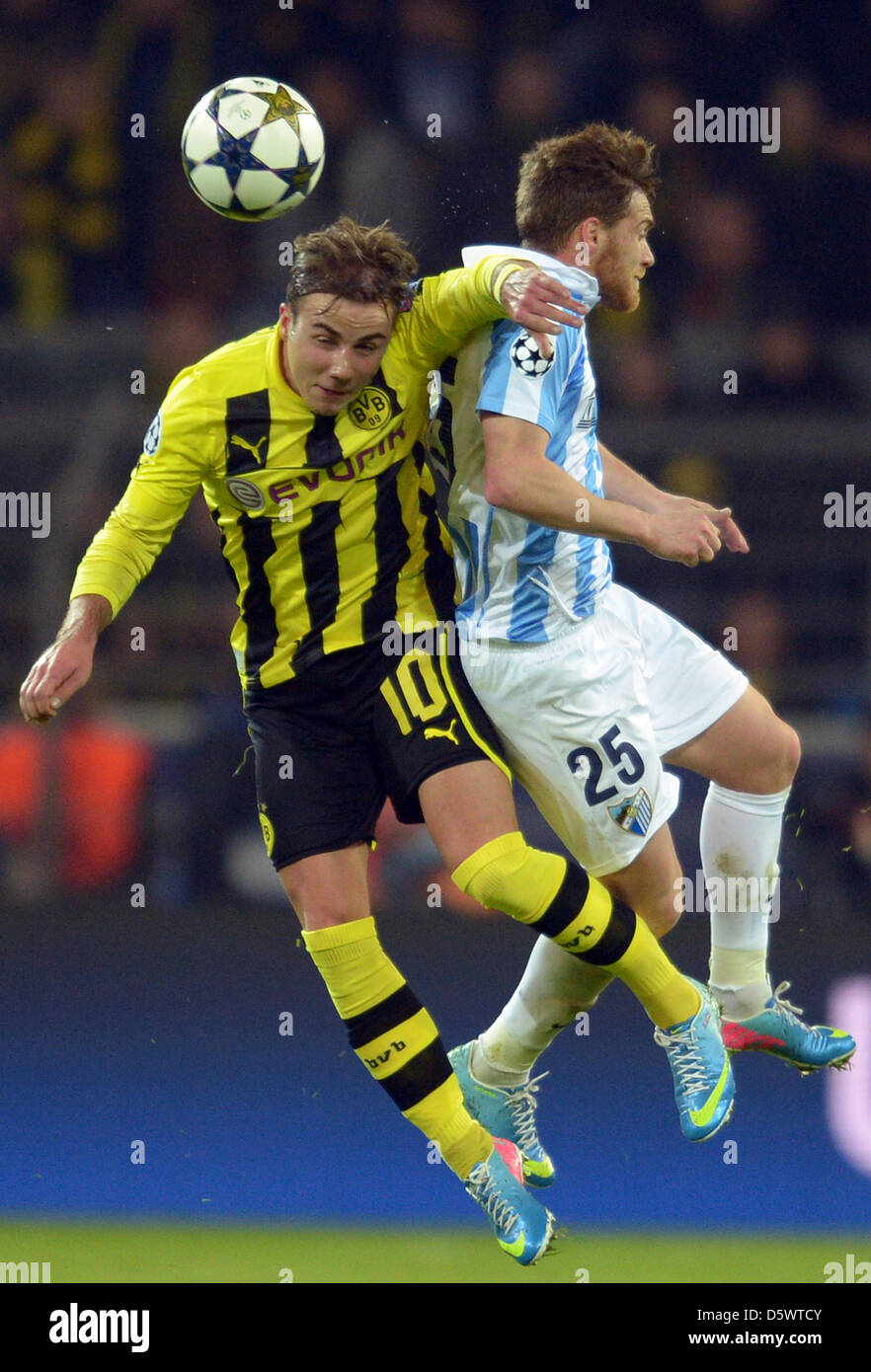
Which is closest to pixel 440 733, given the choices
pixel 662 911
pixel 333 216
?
pixel 662 911

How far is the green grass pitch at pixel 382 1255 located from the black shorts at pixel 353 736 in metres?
1.58

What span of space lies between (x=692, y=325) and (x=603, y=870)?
4.79 metres

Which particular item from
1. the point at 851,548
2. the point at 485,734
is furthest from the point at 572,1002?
the point at 851,548

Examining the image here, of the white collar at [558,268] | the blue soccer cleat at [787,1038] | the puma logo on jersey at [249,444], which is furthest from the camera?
the blue soccer cleat at [787,1038]

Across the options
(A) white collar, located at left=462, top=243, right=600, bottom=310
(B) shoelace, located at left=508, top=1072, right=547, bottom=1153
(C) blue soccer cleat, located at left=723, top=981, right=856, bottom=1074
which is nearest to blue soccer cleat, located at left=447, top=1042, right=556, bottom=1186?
(B) shoelace, located at left=508, top=1072, right=547, bottom=1153

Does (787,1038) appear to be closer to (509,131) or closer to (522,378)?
(522,378)

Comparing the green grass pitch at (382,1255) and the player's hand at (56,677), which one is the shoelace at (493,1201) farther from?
the player's hand at (56,677)

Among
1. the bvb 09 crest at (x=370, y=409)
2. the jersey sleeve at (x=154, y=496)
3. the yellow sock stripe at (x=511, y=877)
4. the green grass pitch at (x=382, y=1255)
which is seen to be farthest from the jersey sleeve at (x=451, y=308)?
the green grass pitch at (x=382, y=1255)

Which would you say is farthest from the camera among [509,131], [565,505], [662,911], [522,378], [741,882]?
[509,131]

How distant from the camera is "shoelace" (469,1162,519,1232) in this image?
4.02 m

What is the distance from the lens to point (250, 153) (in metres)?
4.04

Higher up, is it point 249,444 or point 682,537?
point 249,444

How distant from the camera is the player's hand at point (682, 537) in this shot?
3643 mm

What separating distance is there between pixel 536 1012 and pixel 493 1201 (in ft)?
1.68
